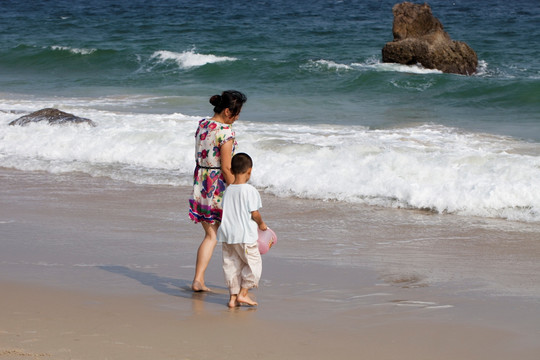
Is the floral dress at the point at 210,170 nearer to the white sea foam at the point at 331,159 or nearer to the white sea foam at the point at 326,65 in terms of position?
the white sea foam at the point at 331,159

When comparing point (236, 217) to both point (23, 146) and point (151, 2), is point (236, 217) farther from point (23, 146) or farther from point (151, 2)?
point (151, 2)

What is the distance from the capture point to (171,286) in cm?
515

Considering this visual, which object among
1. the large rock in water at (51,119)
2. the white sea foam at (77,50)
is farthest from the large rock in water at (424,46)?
the large rock in water at (51,119)

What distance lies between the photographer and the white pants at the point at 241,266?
182 inches

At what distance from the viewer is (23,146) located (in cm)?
1162

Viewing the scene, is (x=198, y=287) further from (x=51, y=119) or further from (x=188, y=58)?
(x=188, y=58)

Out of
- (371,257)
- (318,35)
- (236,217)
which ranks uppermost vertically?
(318,35)

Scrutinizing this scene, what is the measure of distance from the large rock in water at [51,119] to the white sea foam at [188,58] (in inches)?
401

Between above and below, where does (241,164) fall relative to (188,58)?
below

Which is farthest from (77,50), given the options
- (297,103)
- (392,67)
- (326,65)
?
(297,103)

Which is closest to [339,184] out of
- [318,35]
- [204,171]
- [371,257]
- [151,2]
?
[371,257]

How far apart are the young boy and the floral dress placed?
22 centimetres

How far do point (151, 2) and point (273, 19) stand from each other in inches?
447

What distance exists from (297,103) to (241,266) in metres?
12.0
